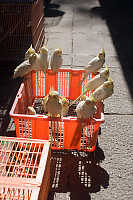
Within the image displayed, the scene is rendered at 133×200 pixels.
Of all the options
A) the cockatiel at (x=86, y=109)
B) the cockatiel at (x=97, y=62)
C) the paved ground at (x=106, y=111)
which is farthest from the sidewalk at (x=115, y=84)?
the cockatiel at (x=97, y=62)

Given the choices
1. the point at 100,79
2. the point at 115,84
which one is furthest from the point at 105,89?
the point at 115,84

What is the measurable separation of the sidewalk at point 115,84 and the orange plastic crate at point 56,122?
5.5 inches

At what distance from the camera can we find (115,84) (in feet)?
8.31

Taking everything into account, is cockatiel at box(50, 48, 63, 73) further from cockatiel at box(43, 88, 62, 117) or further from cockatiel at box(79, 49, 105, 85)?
cockatiel at box(43, 88, 62, 117)

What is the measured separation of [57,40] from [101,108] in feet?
7.64

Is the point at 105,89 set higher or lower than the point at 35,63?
lower

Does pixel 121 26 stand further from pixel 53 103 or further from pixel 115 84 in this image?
pixel 53 103

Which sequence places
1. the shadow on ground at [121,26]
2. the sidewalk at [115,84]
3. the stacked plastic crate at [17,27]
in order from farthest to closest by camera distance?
the shadow on ground at [121,26] < the stacked plastic crate at [17,27] < the sidewalk at [115,84]

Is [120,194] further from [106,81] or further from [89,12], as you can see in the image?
[89,12]

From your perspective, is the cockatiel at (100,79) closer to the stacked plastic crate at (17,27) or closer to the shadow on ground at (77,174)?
the shadow on ground at (77,174)

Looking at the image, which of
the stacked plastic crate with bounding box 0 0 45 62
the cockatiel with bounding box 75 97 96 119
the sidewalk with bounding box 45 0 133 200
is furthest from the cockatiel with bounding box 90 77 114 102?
the stacked plastic crate with bounding box 0 0 45 62

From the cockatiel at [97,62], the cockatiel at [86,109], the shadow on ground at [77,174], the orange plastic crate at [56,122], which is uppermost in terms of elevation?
the cockatiel at [97,62]

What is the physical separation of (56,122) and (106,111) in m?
0.61

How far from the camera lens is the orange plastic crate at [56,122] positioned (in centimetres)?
142
